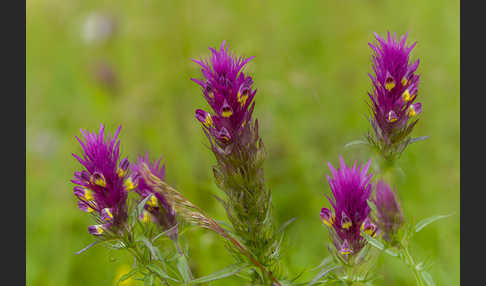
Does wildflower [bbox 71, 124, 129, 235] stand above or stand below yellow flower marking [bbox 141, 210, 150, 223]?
above

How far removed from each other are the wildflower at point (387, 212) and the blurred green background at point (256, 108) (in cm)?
95

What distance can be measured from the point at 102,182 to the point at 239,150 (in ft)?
2.02

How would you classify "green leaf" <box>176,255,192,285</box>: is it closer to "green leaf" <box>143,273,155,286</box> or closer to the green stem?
"green leaf" <box>143,273,155,286</box>

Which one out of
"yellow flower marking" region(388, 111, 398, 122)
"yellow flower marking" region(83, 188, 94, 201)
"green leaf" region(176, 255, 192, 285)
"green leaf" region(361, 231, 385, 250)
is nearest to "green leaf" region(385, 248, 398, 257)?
"green leaf" region(361, 231, 385, 250)

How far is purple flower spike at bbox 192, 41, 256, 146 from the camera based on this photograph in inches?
82.2

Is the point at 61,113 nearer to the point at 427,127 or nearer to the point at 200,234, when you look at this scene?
the point at 200,234

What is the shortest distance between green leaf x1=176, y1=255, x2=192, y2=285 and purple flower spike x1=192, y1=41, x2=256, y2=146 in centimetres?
58

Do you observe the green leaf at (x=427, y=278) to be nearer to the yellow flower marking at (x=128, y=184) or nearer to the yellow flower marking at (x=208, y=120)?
the yellow flower marking at (x=208, y=120)

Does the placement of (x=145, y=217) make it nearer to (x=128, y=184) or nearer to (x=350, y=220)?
(x=128, y=184)

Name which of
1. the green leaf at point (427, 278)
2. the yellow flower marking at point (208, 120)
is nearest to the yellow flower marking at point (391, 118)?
the green leaf at point (427, 278)

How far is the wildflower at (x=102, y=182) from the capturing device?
208 cm

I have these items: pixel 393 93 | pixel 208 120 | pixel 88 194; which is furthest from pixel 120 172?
pixel 393 93

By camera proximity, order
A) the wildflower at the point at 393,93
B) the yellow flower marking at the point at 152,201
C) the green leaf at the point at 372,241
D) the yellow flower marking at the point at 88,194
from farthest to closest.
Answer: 1. the yellow flower marking at the point at 152,201
2. the wildflower at the point at 393,93
3. the yellow flower marking at the point at 88,194
4. the green leaf at the point at 372,241

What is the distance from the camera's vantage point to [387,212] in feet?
7.64
